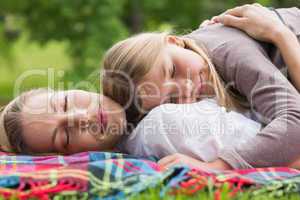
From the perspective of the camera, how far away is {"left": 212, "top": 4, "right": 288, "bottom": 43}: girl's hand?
9.98 feet

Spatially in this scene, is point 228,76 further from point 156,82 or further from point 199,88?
point 156,82

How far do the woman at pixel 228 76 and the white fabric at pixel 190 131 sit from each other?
0.08 meters

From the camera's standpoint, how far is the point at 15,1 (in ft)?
31.9

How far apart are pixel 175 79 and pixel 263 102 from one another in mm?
385

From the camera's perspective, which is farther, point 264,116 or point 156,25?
point 156,25

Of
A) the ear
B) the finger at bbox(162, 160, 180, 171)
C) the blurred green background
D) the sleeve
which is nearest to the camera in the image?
the finger at bbox(162, 160, 180, 171)

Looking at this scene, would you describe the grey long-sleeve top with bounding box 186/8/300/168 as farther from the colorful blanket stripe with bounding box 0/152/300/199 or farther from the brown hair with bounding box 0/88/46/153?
the brown hair with bounding box 0/88/46/153

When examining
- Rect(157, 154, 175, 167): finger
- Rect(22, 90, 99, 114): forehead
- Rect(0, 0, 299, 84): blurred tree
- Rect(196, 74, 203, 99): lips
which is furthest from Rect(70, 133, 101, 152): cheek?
Rect(0, 0, 299, 84): blurred tree

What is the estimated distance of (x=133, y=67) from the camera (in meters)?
2.86

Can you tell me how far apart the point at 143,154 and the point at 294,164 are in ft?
2.03

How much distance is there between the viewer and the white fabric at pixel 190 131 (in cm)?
272

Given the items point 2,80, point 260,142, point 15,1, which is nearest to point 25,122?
point 260,142

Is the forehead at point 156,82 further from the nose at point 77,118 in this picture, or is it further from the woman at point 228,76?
the nose at point 77,118

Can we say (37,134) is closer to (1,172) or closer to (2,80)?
(1,172)
